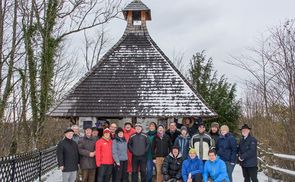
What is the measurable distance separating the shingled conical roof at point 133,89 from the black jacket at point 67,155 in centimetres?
511

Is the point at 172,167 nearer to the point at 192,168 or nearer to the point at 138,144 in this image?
the point at 192,168

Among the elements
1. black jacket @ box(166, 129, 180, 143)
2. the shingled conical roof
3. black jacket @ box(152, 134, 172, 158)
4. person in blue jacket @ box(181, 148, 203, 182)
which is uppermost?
the shingled conical roof

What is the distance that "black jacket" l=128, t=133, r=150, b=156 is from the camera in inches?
404

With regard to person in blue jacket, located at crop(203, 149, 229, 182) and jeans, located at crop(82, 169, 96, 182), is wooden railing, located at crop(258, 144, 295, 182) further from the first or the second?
jeans, located at crop(82, 169, 96, 182)

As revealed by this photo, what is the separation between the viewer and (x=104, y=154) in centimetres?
977

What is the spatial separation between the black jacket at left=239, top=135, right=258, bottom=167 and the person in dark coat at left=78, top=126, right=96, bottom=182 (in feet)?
11.7

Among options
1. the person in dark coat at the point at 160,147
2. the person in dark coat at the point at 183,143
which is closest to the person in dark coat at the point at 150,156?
the person in dark coat at the point at 160,147

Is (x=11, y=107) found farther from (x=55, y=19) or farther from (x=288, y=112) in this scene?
(x=288, y=112)

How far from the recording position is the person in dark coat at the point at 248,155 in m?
9.24

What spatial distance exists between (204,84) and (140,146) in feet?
55.6

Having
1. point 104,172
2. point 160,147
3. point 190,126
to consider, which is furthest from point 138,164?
point 190,126

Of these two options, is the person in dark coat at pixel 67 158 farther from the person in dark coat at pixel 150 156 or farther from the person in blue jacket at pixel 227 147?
the person in blue jacket at pixel 227 147

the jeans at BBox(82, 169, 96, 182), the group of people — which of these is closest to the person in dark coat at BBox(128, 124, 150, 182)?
the group of people

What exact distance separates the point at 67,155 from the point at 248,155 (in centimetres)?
417
